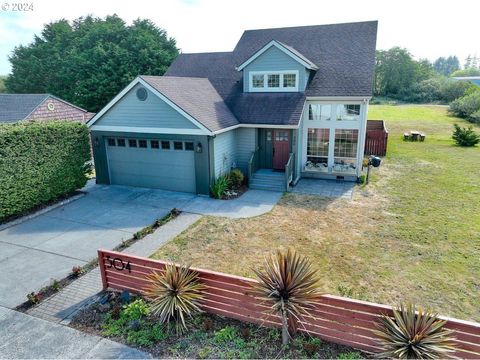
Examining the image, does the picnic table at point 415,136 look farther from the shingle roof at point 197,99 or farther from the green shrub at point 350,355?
the green shrub at point 350,355

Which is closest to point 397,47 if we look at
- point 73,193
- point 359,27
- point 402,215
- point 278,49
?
point 359,27

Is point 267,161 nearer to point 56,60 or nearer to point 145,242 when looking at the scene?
point 145,242

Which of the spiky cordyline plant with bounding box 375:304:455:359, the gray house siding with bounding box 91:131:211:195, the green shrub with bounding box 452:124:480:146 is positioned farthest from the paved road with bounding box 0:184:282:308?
the green shrub with bounding box 452:124:480:146

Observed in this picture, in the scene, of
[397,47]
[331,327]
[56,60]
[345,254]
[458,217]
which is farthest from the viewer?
[397,47]

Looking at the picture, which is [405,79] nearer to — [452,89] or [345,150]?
[452,89]

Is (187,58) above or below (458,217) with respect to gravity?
above

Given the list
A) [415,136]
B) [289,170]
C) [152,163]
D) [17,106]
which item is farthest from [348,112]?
[17,106]
